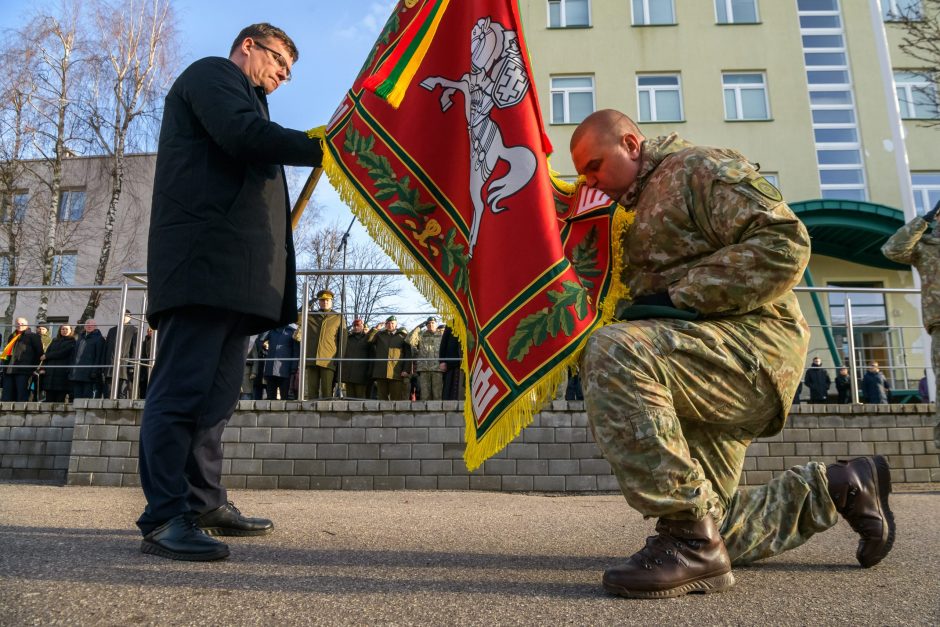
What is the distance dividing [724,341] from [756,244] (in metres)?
0.32

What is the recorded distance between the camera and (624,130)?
237cm

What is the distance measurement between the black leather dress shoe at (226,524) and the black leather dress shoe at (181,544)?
44cm

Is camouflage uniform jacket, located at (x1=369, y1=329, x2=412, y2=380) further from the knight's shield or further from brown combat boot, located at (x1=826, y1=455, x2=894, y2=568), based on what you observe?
brown combat boot, located at (x1=826, y1=455, x2=894, y2=568)

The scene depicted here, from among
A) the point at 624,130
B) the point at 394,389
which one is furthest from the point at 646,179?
the point at 394,389

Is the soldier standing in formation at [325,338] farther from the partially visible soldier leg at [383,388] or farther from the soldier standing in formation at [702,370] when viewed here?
the soldier standing in formation at [702,370]

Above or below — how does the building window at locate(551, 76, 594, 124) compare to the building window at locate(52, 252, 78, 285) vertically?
above

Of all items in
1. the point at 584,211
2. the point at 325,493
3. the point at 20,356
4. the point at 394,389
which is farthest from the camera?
the point at 20,356

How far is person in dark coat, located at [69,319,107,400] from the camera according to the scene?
937cm

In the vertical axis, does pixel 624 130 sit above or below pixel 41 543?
above

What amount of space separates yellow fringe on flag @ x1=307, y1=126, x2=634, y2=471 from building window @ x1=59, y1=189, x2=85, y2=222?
74.2ft

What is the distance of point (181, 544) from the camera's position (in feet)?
7.47

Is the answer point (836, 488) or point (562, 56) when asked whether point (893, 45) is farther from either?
point (836, 488)

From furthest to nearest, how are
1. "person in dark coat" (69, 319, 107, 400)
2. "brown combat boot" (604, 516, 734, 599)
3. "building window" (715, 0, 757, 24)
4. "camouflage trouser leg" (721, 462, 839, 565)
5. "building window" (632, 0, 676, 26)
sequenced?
"building window" (632, 0, 676, 26) → "building window" (715, 0, 757, 24) → "person in dark coat" (69, 319, 107, 400) → "camouflage trouser leg" (721, 462, 839, 565) → "brown combat boot" (604, 516, 734, 599)

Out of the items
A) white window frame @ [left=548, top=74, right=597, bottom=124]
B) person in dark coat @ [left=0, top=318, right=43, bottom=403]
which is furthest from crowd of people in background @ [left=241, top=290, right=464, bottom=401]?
white window frame @ [left=548, top=74, right=597, bottom=124]
